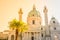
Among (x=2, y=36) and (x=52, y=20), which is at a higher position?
(x=52, y=20)

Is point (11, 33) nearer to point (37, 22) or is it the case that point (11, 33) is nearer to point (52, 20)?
point (37, 22)

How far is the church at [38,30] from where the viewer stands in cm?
3866

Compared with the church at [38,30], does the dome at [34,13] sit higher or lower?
higher

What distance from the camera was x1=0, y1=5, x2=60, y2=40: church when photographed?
38.7 m

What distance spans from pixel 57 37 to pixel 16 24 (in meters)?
14.0

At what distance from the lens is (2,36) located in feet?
133

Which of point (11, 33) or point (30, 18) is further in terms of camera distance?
point (30, 18)

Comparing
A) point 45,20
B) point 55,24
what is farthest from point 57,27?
point 45,20

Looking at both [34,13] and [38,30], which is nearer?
[38,30]

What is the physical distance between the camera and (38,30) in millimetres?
38750

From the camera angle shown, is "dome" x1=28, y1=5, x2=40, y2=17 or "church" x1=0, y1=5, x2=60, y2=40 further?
"dome" x1=28, y1=5, x2=40, y2=17

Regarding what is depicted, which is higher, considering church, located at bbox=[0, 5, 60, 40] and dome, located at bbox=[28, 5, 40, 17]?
dome, located at bbox=[28, 5, 40, 17]

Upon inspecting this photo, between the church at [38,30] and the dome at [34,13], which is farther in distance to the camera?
the dome at [34,13]

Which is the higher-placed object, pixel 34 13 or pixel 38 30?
pixel 34 13
